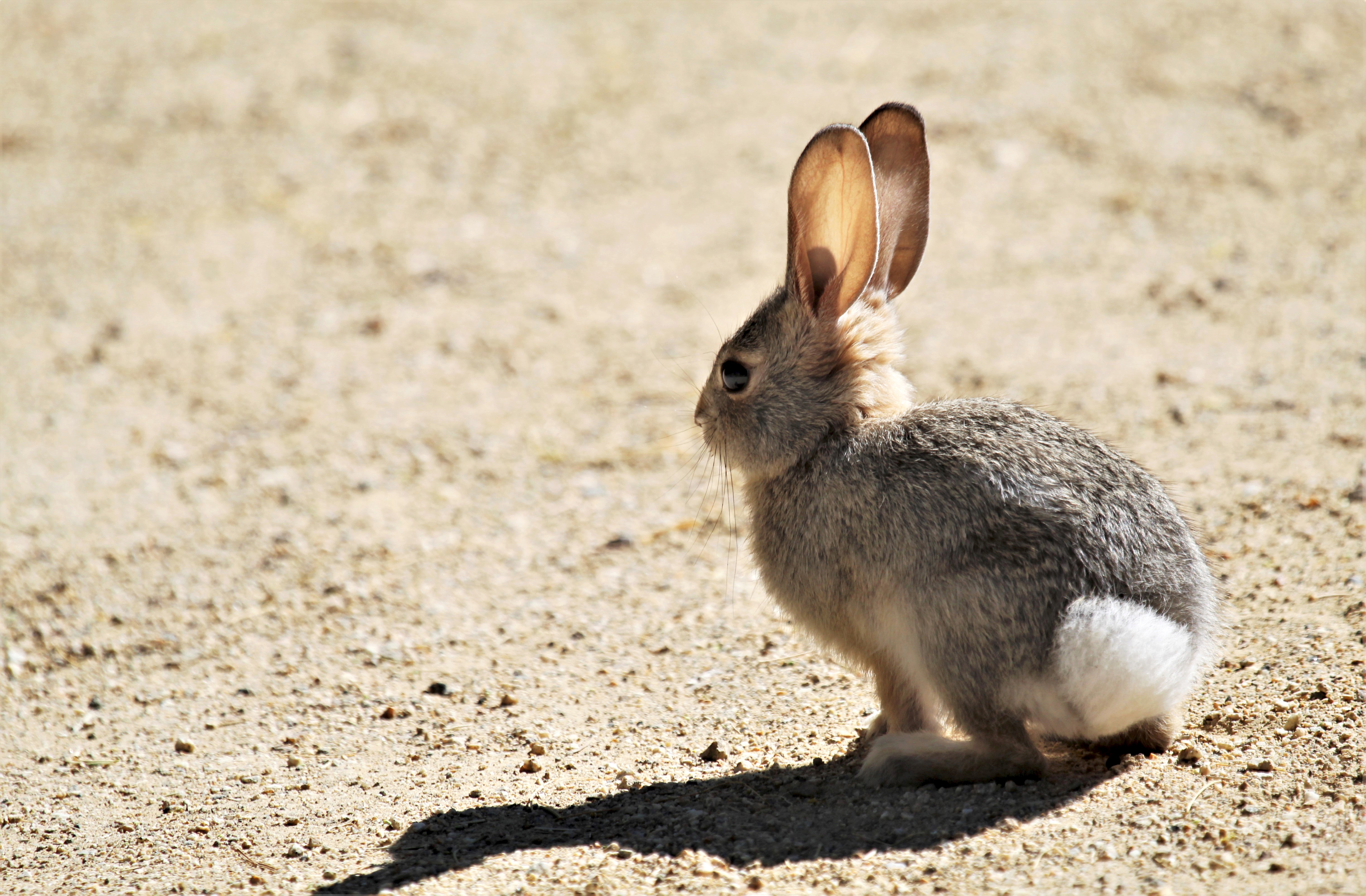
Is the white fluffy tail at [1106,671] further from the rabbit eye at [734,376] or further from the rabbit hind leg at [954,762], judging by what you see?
the rabbit eye at [734,376]

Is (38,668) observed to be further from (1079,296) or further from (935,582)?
(1079,296)

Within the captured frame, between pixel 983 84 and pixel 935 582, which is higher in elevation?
pixel 983 84

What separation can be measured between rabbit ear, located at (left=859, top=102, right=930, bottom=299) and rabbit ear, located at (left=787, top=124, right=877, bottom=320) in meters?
0.12

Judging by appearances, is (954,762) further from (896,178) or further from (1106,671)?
(896,178)

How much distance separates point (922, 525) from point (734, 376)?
97 cm

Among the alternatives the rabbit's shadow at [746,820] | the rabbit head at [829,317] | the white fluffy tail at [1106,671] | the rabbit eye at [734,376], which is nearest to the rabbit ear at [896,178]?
the rabbit head at [829,317]

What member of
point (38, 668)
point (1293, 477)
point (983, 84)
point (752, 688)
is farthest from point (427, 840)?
point (983, 84)

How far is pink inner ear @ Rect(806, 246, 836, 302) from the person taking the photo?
14.1 ft

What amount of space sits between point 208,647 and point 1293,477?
187 inches

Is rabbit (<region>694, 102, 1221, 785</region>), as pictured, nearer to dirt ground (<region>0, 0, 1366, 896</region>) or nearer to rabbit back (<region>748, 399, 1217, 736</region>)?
rabbit back (<region>748, 399, 1217, 736</region>)

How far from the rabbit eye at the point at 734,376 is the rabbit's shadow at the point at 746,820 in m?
1.31

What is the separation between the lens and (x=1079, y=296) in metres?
7.81

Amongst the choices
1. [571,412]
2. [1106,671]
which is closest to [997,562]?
[1106,671]

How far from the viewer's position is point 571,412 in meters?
7.20
